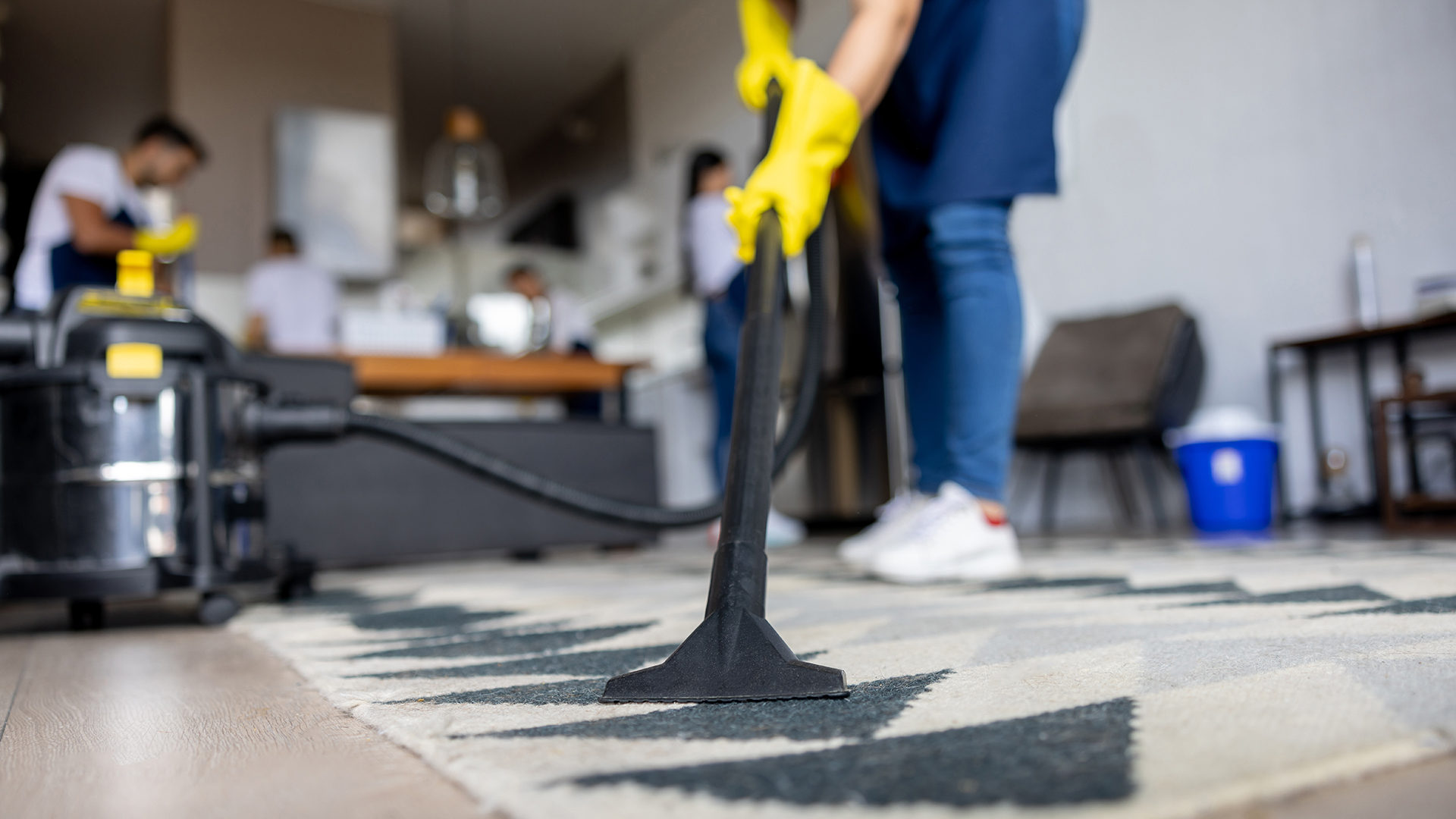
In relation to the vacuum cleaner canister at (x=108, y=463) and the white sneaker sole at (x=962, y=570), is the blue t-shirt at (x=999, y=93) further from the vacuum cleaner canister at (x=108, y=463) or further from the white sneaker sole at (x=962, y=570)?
the vacuum cleaner canister at (x=108, y=463)

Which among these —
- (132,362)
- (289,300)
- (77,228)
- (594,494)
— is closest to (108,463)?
(132,362)

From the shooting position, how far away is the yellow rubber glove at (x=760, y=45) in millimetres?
1059

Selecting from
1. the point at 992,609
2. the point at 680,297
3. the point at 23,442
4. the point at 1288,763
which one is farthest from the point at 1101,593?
the point at 680,297

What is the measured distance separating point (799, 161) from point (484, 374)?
7.72ft

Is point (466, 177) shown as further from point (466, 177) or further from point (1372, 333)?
point (1372, 333)

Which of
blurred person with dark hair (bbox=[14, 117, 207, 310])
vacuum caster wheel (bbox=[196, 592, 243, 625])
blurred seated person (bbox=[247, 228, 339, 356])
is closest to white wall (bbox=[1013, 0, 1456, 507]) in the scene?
vacuum caster wheel (bbox=[196, 592, 243, 625])

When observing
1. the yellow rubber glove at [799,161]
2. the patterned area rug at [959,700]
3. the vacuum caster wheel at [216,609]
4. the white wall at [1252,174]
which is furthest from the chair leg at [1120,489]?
the vacuum caster wheel at [216,609]

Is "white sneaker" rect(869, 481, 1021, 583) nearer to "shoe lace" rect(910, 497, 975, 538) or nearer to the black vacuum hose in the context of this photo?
"shoe lace" rect(910, 497, 975, 538)

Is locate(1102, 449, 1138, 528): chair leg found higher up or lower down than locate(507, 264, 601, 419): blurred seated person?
lower down

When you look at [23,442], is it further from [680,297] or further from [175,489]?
[680,297]

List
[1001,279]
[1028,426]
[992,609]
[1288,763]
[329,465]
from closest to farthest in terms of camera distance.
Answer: [1288,763] < [992,609] < [1001,279] < [329,465] < [1028,426]

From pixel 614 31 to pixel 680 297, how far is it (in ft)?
5.88

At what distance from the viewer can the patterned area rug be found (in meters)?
0.32

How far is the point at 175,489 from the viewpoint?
3.60 ft
